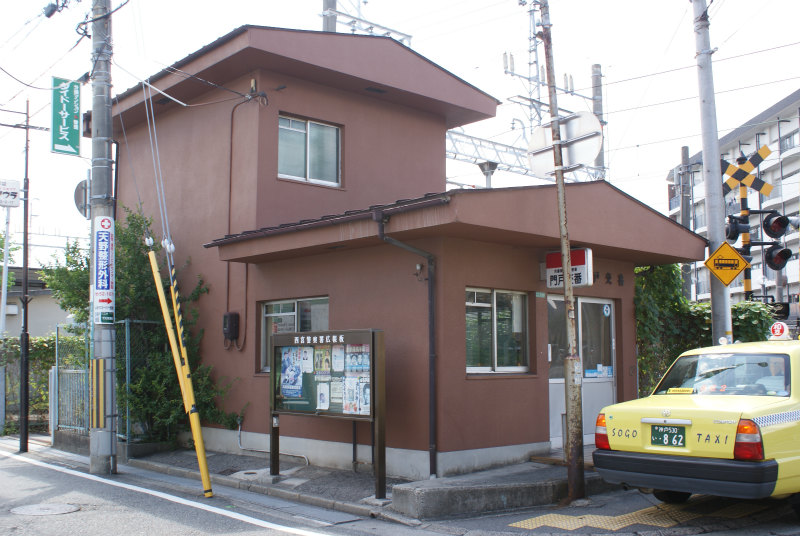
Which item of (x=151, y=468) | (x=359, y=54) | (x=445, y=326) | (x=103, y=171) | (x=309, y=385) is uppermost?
(x=359, y=54)

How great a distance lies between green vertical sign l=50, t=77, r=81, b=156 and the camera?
42.4ft

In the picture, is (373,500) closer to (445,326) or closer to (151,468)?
(445,326)

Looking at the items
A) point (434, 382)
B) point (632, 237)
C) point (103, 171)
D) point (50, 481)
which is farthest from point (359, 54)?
point (50, 481)

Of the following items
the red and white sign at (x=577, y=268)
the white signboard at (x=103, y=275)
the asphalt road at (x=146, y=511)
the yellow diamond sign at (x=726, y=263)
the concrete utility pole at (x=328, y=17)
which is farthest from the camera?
the concrete utility pole at (x=328, y=17)

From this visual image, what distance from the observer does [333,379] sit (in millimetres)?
9344

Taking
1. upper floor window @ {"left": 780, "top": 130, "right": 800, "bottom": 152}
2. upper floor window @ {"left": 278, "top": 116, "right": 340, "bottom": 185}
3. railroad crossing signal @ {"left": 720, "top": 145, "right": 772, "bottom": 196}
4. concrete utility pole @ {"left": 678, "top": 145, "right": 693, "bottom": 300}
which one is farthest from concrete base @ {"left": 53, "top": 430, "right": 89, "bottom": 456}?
upper floor window @ {"left": 780, "top": 130, "right": 800, "bottom": 152}

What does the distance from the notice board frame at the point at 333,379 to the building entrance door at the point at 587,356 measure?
3.17 metres

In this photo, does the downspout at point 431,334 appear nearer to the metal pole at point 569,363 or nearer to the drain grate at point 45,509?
the metal pole at point 569,363

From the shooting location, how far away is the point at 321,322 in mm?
11422

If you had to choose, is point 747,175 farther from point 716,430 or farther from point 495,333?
point 716,430

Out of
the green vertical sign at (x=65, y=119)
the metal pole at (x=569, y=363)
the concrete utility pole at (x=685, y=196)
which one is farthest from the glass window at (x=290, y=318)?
the concrete utility pole at (x=685, y=196)

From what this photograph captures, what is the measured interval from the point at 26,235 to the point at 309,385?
852cm

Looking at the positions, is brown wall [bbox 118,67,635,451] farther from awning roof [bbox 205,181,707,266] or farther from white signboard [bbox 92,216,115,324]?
white signboard [bbox 92,216,115,324]

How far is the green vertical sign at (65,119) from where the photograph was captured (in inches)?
509
